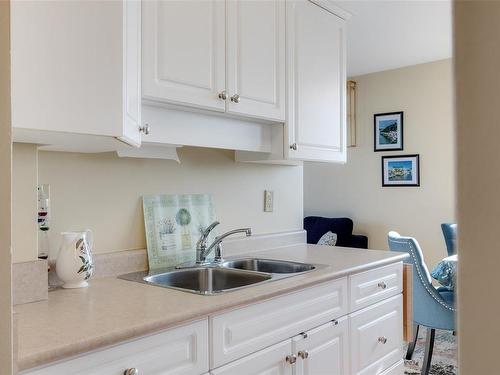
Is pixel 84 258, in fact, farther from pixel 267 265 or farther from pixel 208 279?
pixel 267 265

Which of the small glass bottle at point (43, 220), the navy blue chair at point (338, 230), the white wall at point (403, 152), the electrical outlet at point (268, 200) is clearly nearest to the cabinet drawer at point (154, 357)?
the small glass bottle at point (43, 220)

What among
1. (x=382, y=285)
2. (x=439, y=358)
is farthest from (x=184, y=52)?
(x=439, y=358)

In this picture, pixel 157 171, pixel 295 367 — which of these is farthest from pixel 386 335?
pixel 157 171

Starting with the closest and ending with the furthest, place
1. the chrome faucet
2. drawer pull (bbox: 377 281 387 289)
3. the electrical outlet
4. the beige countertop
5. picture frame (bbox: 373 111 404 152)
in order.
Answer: the beige countertop < the chrome faucet < drawer pull (bbox: 377 281 387 289) < the electrical outlet < picture frame (bbox: 373 111 404 152)

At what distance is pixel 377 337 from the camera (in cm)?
215

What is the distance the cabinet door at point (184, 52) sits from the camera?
5.18 ft

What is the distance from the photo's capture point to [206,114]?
75.2 inches

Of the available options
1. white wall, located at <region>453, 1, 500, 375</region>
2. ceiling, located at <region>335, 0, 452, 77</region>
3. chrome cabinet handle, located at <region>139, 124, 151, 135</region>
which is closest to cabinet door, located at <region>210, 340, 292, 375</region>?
chrome cabinet handle, located at <region>139, 124, 151, 135</region>

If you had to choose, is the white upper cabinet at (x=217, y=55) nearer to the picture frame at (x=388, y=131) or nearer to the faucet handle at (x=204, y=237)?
the faucet handle at (x=204, y=237)

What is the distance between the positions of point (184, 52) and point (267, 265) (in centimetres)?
107

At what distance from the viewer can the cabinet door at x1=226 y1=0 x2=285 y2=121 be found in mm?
1889

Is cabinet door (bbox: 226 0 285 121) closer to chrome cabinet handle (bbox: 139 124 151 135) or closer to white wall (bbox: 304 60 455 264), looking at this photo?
chrome cabinet handle (bbox: 139 124 151 135)

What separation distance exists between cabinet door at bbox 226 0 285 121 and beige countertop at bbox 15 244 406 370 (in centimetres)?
78

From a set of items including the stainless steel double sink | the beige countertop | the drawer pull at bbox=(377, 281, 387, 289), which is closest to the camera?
the beige countertop
